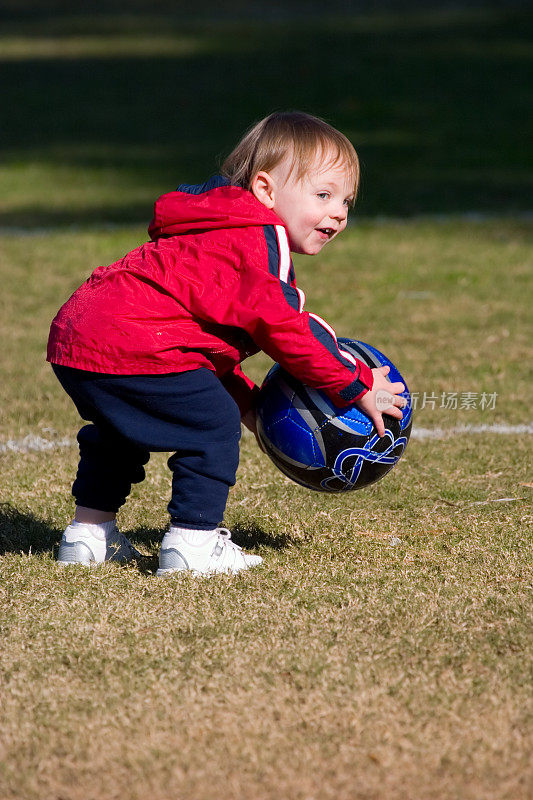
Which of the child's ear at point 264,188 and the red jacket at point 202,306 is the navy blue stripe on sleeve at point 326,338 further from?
the child's ear at point 264,188

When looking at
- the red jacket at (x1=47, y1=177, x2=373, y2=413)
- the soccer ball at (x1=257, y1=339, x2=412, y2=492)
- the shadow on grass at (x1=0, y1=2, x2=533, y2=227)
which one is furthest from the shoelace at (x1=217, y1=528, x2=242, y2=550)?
the shadow on grass at (x1=0, y1=2, x2=533, y2=227)

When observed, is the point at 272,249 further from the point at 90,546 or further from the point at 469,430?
the point at 469,430

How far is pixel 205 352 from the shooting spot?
3.50 m

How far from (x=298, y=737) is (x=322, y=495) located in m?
1.86

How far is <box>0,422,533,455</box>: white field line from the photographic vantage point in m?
4.98

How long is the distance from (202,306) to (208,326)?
0.41ft

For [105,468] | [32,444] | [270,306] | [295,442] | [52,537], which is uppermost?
[270,306]

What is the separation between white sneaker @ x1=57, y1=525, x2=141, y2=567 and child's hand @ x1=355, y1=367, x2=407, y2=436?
0.91 m

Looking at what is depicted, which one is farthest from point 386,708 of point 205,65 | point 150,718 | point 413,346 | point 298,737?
point 205,65

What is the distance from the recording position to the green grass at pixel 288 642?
8.21ft

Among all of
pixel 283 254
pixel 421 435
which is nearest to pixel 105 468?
pixel 283 254

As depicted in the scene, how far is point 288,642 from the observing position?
307cm

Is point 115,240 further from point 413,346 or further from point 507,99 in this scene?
point 507,99

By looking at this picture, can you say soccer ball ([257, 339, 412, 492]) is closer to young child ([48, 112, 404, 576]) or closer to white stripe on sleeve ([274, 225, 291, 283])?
young child ([48, 112, 404, 576])
